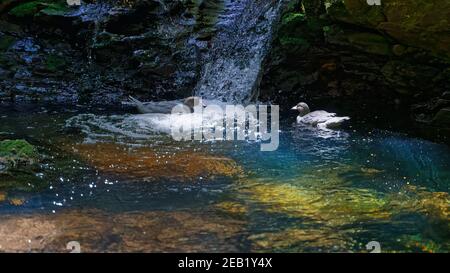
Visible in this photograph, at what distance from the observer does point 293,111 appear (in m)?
11.1

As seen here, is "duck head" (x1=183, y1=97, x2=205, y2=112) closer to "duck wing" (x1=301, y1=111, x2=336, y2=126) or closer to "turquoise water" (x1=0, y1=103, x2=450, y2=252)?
"turquoise water" (x1=0, y1=103, x2=450, y2=252)

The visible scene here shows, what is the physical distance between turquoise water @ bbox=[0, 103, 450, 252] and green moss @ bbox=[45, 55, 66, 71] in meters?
5.48

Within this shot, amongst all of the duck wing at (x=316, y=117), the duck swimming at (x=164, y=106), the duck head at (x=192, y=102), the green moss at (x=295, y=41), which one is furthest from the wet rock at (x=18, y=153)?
the green moss at (x=295, y=41)

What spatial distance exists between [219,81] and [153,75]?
2.10 m

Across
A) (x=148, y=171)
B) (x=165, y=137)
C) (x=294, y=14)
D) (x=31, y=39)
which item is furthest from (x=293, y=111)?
(x=31, y=39)

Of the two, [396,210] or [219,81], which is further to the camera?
[219,81]

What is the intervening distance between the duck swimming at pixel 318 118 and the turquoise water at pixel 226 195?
878 mm

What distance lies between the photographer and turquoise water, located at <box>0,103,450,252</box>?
4215mm

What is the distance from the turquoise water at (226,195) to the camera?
4.21 meters

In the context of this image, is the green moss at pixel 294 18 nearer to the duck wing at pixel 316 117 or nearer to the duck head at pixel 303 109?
the duck head at pixel 303 109

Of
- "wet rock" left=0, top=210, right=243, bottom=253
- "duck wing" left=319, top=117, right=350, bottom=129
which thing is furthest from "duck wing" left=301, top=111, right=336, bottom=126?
"wet rock" left=0, top=210, right=243, bottom=253

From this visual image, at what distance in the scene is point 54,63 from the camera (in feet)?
45.0
